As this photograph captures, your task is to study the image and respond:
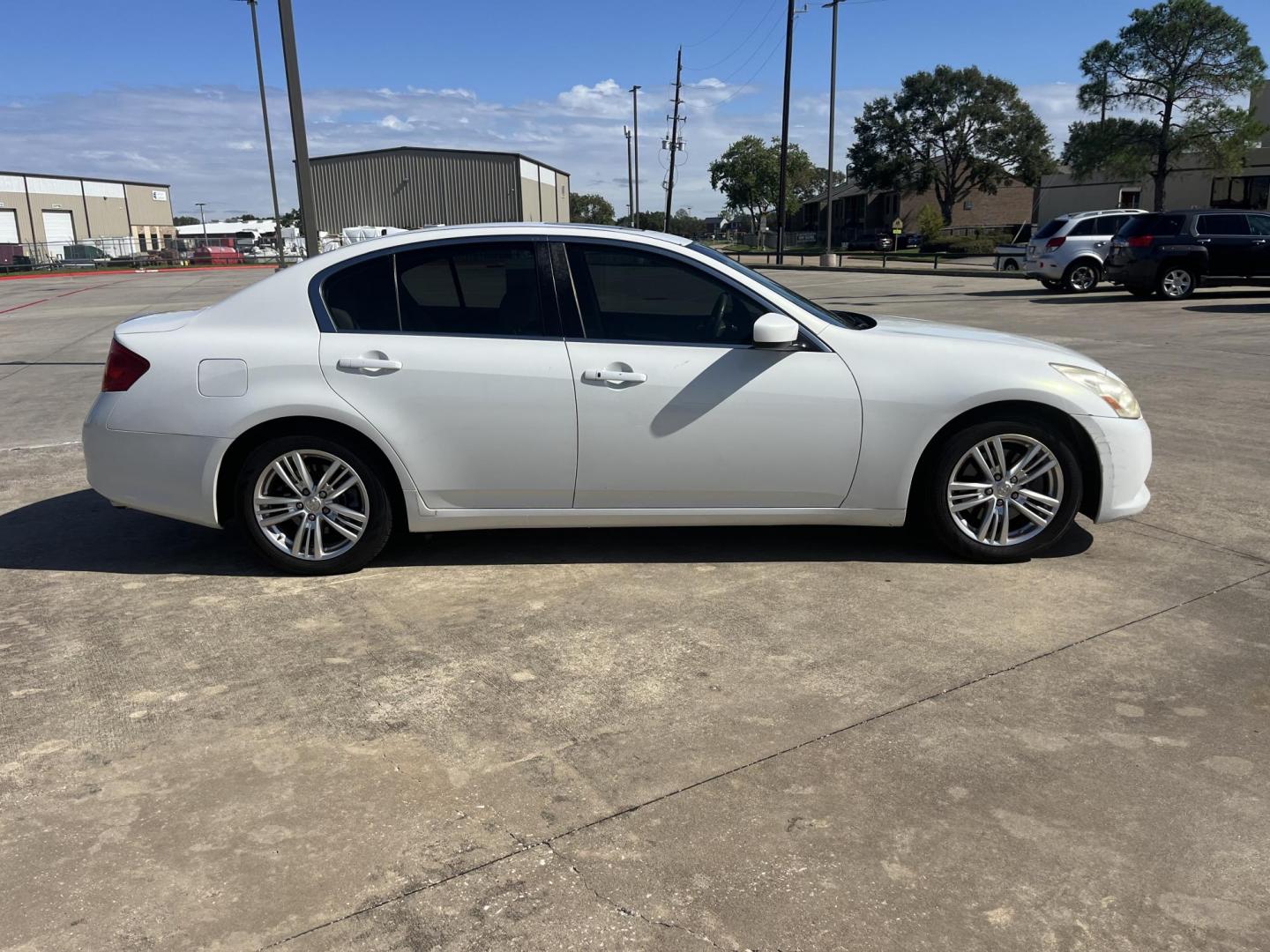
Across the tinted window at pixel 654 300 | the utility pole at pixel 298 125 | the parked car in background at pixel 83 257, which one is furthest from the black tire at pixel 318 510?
the parked car in background at pixel 83 257

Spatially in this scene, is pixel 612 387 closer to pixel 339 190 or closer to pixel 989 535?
pixel 989 535

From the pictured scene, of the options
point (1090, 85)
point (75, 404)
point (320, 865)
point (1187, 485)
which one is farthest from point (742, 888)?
point (1090, 85)

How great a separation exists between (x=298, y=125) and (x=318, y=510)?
5.73 m

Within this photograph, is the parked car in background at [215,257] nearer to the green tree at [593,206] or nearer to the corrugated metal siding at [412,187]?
the corrugated metal siding at [412,187]

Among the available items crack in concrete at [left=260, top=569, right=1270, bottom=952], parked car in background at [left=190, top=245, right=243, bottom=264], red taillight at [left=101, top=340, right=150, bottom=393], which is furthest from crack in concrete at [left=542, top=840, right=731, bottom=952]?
parked car in background at [left=190, top=245, right=243, bottom=264]

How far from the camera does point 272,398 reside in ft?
14.6

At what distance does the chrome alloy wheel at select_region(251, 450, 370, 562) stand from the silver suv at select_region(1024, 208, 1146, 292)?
67.7 ft

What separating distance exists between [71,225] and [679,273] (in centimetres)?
9812

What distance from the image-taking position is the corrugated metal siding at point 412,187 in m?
58.6

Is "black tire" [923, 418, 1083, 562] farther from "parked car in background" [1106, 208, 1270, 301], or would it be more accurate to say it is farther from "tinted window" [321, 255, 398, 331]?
"parked car in background" [1106, 208, 1270, 301]

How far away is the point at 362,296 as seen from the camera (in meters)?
4.62

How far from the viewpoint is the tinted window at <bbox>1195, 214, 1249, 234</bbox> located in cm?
1898

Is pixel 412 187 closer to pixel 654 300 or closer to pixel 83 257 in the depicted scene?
pixel 83 257

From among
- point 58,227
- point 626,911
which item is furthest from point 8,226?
point 626,911
